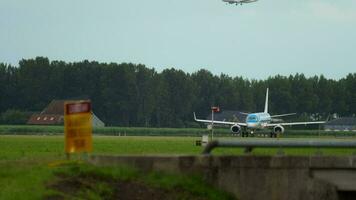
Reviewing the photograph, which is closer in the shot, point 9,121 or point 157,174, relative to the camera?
point 157,174

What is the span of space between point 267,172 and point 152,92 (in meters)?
152

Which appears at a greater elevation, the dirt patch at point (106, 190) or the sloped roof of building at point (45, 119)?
the sloped roof of building at point (45, 119)

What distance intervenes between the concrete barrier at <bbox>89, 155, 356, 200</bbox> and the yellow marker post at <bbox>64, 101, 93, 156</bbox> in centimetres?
30

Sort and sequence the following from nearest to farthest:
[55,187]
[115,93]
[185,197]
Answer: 1. [55,187]
2. [185,197]
3. [115,93]

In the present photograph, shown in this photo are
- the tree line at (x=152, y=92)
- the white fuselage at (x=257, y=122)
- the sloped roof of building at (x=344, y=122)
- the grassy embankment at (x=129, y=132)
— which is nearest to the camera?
Answer: the white fuselage at (x=257, y=122)

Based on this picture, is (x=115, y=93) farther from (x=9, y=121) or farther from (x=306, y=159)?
(x=306, y=159)

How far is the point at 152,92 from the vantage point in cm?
16675

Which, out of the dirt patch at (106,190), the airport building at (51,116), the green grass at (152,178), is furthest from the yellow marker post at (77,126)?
the airport building at (51,116)

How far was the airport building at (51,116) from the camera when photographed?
14061cm

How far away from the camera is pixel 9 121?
146375mm

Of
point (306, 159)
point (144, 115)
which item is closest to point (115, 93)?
point (144, 115)

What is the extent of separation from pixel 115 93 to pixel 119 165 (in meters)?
143

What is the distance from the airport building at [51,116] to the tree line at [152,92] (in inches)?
324

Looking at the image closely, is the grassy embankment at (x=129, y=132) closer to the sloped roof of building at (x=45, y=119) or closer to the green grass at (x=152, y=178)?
the sloped roof of building at (x=45, y=119)
